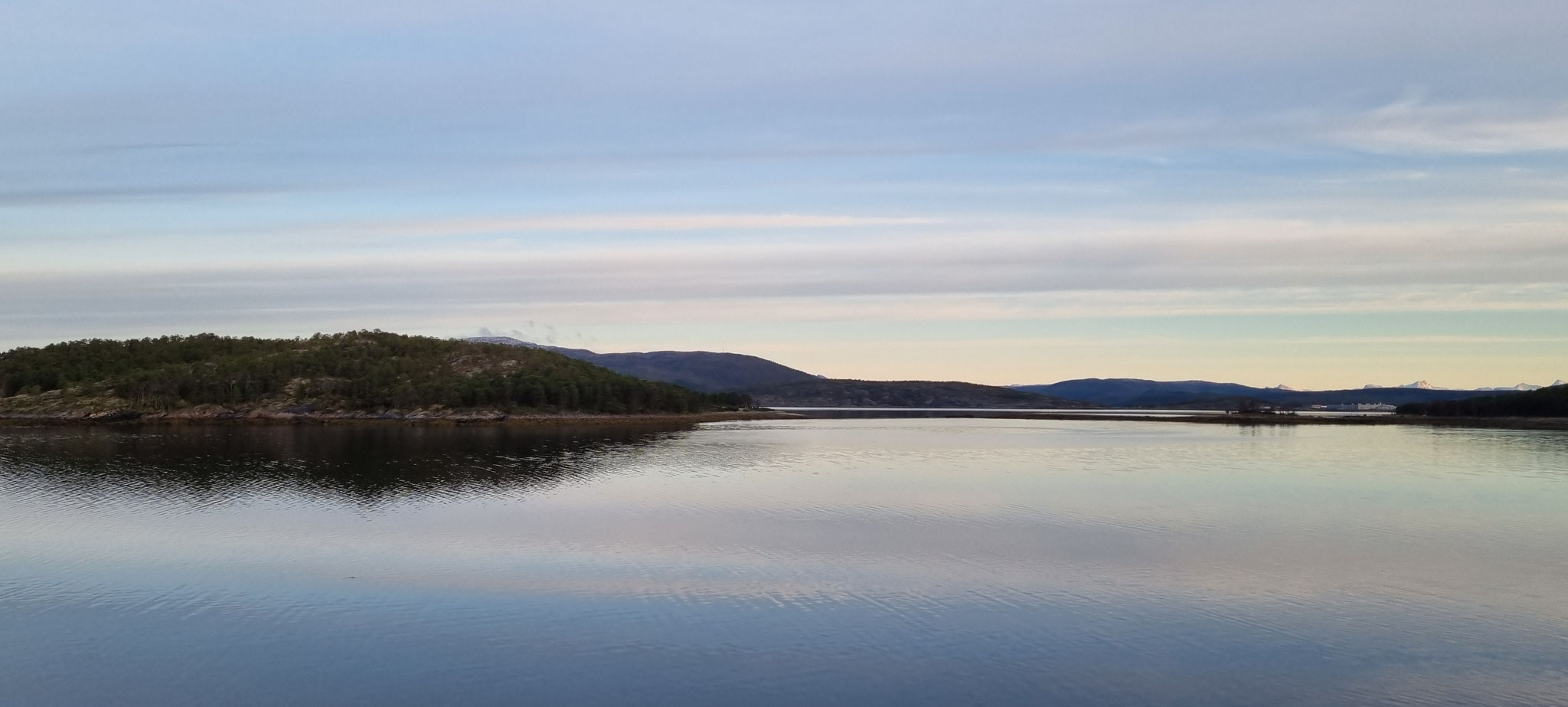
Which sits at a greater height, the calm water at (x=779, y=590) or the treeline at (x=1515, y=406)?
the treeline at (x=1515, y=406)

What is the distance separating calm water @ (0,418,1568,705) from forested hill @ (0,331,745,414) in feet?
229

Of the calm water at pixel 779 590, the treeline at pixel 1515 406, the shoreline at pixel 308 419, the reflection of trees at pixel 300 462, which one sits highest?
the treeline at pixel 1515 406

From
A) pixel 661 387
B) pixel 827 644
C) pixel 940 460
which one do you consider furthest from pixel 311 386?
pixel 827 644

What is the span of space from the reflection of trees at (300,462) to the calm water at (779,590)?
51 cm

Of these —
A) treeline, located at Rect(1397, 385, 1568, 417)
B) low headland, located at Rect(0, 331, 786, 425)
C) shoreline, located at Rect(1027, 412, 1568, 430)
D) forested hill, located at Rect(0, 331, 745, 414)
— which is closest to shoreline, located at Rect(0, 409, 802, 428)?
low headland, located at Rect(0, 331, 786, 425)

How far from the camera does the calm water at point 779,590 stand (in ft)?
45.5

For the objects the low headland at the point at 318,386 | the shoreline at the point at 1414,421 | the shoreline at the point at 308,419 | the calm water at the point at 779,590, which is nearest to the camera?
the calm water at the point at 779,590

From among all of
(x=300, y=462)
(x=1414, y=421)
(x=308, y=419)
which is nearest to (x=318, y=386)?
(x=308, y=419)

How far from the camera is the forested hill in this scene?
359 feet

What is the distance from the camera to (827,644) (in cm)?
1569

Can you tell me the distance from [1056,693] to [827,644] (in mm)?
3628

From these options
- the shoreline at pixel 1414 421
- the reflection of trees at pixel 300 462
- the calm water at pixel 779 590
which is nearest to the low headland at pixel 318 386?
the reflection of trees at pixel 300 462

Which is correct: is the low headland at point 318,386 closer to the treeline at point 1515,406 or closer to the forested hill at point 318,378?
the forested hill at point 318,378

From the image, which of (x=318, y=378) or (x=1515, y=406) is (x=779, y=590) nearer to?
(x=318, y=378)
